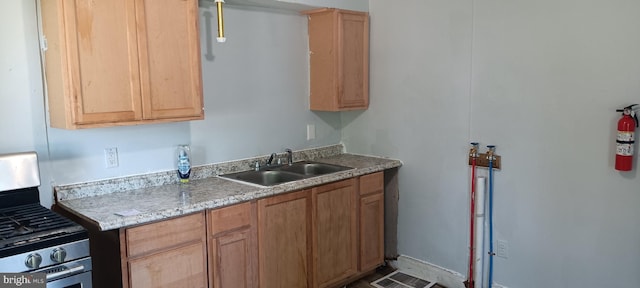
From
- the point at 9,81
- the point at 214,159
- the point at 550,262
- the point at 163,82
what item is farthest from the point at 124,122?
the point at 550,262

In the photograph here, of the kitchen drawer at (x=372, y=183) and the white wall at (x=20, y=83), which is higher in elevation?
the white wall at (x=20, y=83)

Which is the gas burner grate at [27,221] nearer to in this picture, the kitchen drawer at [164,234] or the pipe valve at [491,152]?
the kitchen drawer at [164,234]

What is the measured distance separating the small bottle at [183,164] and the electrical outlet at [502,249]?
2048mm

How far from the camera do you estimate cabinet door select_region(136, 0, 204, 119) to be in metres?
2.35

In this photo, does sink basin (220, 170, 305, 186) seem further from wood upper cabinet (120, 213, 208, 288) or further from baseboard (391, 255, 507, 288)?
baseboard (391, 255, 507, 288)

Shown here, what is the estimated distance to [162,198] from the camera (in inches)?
96.5

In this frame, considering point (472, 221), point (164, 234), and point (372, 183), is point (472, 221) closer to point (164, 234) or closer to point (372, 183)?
point (372, 183)

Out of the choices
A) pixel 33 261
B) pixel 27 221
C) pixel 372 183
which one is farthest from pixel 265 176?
pixel 33 261

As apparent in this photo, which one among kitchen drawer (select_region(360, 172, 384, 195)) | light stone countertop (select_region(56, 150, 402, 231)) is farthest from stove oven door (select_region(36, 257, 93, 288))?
kitchen drawer (select_region(360, 172, 384, 195))

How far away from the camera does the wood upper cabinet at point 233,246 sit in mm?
2422

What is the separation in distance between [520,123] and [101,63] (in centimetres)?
238

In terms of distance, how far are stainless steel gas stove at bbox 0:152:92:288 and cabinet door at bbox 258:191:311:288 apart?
3.21 feet

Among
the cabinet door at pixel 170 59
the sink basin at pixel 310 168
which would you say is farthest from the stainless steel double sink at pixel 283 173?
the cabinet door at pixel 170 59

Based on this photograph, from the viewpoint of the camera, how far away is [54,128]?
236 cm
